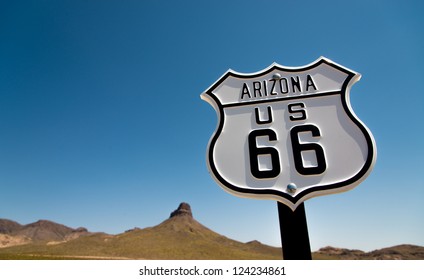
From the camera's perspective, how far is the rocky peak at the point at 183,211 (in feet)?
571

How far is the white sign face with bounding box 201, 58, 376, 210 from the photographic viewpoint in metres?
3.49

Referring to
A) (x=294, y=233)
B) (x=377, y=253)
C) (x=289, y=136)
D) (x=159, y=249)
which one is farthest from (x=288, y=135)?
(x=377, y=253)

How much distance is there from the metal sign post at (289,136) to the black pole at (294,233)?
0.01 m

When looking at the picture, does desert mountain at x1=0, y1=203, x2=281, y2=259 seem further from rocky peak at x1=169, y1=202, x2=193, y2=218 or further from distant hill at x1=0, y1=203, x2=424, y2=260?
rocky peak at x1=169, y1=202, x2=193, y2=218

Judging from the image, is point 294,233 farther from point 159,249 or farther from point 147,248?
point 147,248

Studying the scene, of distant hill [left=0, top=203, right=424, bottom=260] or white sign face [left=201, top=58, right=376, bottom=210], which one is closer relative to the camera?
white sign face [left=201, top=58, right=376, bottom=210]

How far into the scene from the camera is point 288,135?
Result: 3.76 m

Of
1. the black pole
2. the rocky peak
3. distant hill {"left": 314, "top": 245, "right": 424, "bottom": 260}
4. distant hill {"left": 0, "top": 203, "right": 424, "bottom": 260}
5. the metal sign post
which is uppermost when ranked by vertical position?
the rocky peak

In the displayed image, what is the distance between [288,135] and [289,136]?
0.02 m

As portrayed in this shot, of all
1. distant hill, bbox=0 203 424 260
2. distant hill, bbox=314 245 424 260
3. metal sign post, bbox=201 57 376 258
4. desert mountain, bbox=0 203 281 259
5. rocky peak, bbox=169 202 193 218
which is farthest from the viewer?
rocky peak, bbox=169 202 193 218

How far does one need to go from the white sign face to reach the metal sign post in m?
0.01

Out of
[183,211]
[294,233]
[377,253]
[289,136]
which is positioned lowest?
[377,253]

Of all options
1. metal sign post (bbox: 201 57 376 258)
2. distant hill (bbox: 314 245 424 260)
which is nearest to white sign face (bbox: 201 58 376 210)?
metal sign post (bbox: 201 57 376 258)
